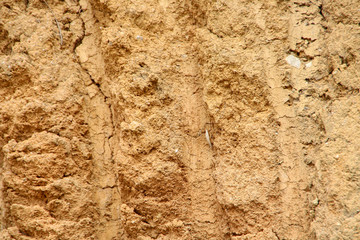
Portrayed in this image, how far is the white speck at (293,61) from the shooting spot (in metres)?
1.91

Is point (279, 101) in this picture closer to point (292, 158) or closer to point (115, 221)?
point (292, 158)

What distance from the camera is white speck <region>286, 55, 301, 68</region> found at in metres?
1.91

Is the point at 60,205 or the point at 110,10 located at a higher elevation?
the point at 110,10

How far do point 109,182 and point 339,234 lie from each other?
3.75ft

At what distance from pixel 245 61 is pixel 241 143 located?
16.5 inches

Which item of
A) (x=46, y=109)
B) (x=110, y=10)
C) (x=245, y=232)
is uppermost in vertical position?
(x=110, y=10)

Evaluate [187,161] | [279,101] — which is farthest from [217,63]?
[187,161]

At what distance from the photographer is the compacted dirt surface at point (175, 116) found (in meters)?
1.81

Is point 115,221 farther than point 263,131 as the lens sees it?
Yes

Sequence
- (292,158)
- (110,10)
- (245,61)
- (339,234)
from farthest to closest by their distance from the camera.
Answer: (110,10) < (245,61) < (292,158) < (339,234)

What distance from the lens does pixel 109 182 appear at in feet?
6.63

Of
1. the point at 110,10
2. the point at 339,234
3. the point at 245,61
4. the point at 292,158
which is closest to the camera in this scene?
the point at 339,234

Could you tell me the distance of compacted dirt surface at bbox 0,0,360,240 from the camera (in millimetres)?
1813

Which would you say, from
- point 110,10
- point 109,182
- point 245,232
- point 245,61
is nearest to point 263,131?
point 245,61
